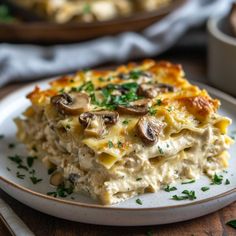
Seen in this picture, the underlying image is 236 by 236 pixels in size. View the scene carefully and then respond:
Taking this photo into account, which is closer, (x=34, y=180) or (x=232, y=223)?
(x=232, y=223)

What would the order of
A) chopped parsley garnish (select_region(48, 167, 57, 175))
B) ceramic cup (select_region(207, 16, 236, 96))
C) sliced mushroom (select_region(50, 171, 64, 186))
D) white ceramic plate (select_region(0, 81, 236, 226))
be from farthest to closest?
ceramic cup (select_region(207, 16, 236, 96))
chopped parsley garnish (select_region(48, 167, 57, 175))
sliced mushroom (select_region(50, 171, 64, 186))
white ceramic plate (select_region(0, 81, 236, 226))

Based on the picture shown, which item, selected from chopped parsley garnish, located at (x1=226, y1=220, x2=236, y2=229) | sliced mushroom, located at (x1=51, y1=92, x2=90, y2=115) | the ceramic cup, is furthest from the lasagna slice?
the ceramic cup

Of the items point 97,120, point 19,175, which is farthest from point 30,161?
point 97,120

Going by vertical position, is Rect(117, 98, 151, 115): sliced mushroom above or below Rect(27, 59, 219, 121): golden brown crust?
above

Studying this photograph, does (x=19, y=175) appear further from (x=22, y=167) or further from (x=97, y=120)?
(x=97, y=120)

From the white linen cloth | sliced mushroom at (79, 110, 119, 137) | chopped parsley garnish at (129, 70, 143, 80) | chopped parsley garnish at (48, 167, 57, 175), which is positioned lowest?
the white linen cloth

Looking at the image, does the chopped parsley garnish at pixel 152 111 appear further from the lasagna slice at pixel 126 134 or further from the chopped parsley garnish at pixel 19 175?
the chopped parsley garnish at pixel 19 175

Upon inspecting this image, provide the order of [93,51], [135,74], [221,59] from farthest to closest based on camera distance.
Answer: [93,51]
[221,59]
[135,74]

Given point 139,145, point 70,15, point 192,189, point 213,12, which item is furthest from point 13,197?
point 213,12

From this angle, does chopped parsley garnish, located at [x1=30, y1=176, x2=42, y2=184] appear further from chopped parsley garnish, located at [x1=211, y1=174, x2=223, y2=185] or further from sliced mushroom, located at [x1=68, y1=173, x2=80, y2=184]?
chopped parsley garnish, located at [x1=211, y1=174, x2=223, y2=185]
